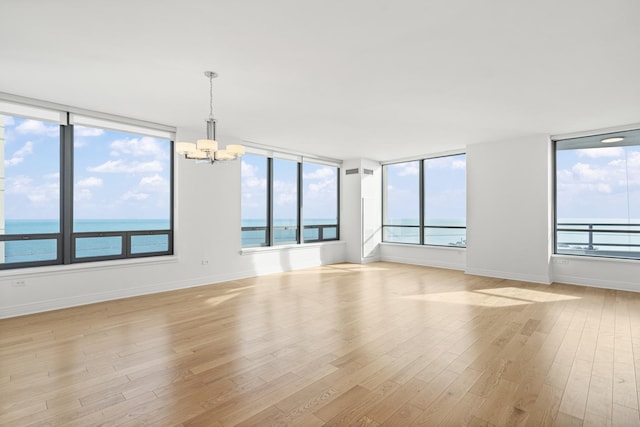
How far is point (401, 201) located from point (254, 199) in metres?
3.99

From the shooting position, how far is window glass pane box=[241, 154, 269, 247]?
684 centimetres

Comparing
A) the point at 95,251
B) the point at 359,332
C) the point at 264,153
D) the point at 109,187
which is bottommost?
the point at 359,332

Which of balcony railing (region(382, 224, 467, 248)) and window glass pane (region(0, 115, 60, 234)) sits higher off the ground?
window glass pane (region(0, 115, 60, 234))

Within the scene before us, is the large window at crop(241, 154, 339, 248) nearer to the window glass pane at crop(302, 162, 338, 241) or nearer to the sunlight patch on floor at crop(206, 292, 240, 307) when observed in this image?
the window glass pane at crop(302, 162, 338, 241)

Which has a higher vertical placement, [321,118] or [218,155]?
[321,118]

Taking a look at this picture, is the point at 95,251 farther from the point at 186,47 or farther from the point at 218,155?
the point at 186,47

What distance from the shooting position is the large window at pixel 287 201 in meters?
7.00

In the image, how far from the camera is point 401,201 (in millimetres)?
8648

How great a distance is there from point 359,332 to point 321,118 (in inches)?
127

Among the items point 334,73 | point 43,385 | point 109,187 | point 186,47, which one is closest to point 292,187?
point 109,187

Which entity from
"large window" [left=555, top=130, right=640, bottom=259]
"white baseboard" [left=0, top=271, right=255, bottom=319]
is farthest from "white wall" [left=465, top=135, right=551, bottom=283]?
"white baseboard" [left=0, top=271, right=255, bottom=319]

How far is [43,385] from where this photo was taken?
93.0 inches

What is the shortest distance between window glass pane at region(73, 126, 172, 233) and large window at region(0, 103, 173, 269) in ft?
0.04

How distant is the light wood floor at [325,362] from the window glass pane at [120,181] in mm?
1381
